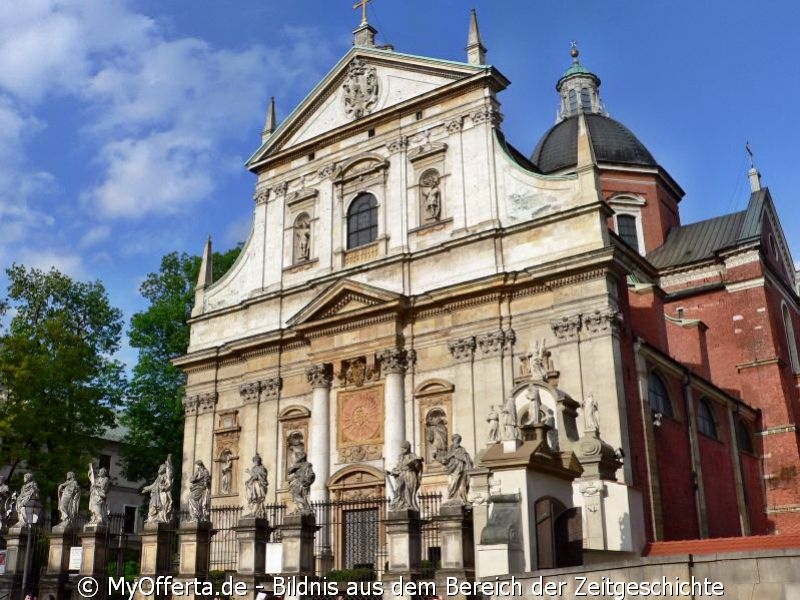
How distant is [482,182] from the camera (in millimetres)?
24344

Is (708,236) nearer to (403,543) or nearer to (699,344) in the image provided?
(699,344)

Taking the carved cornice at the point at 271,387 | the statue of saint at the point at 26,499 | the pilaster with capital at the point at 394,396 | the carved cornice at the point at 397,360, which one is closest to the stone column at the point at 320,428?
the carved cornice at the point at 271,387

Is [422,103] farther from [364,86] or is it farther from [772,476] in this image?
[772,476]

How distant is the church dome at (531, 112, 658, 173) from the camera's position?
122ft

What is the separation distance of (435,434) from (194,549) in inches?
290

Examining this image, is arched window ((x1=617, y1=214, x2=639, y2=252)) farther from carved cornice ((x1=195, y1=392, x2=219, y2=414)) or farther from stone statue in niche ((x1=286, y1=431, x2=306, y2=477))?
carved cornice ((x1=195, y1=392, x2=219, y2=414))

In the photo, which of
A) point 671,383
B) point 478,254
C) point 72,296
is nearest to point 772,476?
point 671,383

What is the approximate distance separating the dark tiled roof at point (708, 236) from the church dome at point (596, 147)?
3442 millimetres

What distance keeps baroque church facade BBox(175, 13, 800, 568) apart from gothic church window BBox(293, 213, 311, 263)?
79 millimetres

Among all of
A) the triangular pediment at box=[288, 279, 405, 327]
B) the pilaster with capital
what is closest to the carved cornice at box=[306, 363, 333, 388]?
the triangular pediment at box=[288, 279, 405, 327]

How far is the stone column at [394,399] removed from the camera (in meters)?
23.4

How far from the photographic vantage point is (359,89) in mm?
28188

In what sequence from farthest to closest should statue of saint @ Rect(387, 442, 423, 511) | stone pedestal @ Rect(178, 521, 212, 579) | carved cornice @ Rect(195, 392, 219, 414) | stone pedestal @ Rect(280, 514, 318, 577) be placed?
carved cornice @ Rect(195, 392, 219, 414) → stone pedestal @ Rect(178, 521, 212, 579) → stone pedestal @ Rect(280, 514, 318, 577) → statue of saint @ Rect(387, 442, 423, 511)

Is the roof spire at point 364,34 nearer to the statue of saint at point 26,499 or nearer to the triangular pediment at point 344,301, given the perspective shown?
the triangular pediment at point 344,301
